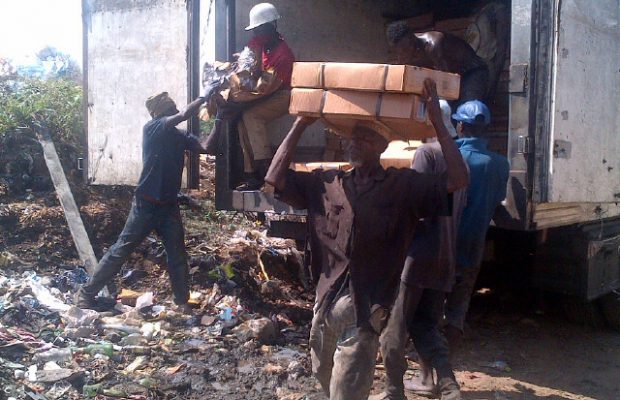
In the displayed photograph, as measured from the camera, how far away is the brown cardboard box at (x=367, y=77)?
2.91m

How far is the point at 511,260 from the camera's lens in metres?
Answer: 5.64

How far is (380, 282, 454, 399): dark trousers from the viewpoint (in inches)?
155

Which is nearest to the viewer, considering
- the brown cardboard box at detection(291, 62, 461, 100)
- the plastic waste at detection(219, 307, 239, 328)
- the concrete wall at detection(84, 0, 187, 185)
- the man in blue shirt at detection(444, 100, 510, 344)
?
the brown cardboard box at detection(291, 62, 461, 100)

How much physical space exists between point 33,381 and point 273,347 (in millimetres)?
1638

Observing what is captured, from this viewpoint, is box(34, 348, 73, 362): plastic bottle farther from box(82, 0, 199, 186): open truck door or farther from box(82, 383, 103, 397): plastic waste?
box(82, 0, 199, 186): open truck door

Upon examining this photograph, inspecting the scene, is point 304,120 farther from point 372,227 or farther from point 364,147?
point 372,227

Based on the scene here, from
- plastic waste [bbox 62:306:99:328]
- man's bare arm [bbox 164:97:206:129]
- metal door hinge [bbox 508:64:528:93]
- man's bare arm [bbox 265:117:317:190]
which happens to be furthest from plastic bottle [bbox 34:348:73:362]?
metal door hinge [bbox 508:64:528:93]

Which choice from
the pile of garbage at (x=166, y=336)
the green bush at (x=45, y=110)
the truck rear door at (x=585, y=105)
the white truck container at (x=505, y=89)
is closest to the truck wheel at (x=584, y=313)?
the white truck container at (x=505, y=89)

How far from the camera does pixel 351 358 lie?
3061mm

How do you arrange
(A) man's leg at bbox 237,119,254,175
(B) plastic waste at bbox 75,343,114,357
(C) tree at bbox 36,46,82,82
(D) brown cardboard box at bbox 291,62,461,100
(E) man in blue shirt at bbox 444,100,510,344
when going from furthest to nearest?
(C) tree at bbox 36,46,82,82 < (A) man's leg at bbox 237,119,254,175 < (B) plastic waste at bbox 75,343,114,357 < (E) man in blue shirt at bbox 444,100,510,344 < (D) brown cardboard box at bbox 291,62,461,100

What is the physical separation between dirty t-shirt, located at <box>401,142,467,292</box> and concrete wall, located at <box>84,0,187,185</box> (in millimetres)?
2350

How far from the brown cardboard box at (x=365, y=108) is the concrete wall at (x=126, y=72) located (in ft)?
8.34

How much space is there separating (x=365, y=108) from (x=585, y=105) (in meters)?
2.27

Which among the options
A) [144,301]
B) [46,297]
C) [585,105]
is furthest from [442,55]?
[46,297]
